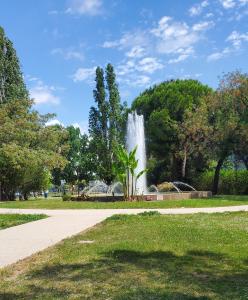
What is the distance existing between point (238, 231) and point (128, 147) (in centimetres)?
2122

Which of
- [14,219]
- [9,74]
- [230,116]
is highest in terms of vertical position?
[9,74]

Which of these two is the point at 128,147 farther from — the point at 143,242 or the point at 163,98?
the point at 143,242

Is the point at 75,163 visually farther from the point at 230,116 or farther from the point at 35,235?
the point at 35,235

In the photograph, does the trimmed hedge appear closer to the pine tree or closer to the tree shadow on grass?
the pine tree

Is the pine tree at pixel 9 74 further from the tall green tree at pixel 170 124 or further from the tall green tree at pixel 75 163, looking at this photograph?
the tall green tree at pixel 75 163

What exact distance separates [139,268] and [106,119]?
4477 cm

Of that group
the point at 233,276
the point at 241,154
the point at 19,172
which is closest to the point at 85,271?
the point at 233,276

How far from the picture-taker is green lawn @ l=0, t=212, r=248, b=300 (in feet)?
19.3

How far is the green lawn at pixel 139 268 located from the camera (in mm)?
5875

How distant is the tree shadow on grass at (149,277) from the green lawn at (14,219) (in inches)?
280

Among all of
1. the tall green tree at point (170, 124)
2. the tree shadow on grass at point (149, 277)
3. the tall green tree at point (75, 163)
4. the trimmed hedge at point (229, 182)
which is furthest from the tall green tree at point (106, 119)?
the tree shadow on grass at point (149, 277)

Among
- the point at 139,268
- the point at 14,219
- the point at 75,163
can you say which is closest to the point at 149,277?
the point at 139,268

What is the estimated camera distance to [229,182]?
131 feet

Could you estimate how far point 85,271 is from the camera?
7.17m
